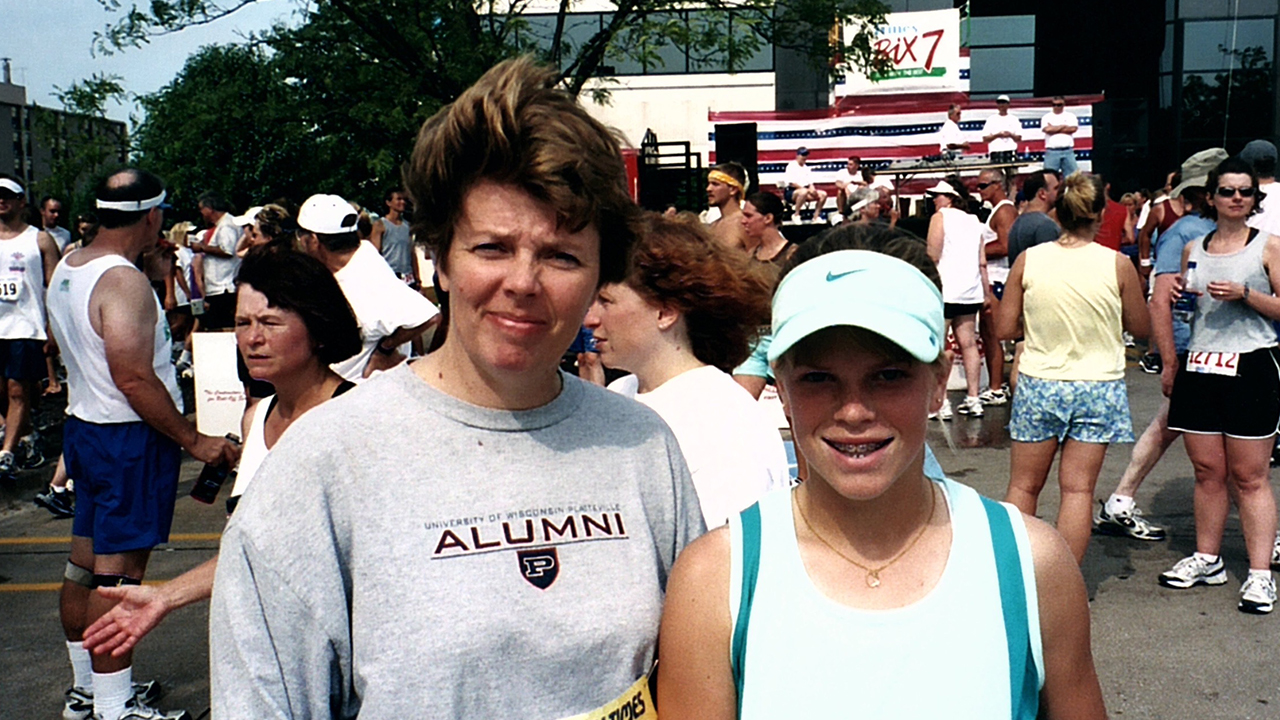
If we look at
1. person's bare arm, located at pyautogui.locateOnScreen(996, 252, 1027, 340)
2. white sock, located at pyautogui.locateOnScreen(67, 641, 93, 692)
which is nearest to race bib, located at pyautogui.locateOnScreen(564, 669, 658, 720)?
white sock, located at pyautogui.locateOnScreen(67, 641, 93, 692)

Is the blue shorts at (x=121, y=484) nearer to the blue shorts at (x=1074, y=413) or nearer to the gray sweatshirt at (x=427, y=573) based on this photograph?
the gray sweatshirt at (x=427, y=573)

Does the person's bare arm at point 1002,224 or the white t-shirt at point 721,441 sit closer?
the white t-shirt at point 721,441

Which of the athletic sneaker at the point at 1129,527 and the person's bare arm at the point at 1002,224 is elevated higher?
the person's bare arm at the point at 1002,224

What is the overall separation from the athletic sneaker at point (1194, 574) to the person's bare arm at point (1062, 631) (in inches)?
179

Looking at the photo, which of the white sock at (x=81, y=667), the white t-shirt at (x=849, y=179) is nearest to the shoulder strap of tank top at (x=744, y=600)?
the white sock at (x=81, y=667)

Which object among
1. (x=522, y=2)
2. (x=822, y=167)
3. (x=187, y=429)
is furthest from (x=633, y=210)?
(x=822, y=167)

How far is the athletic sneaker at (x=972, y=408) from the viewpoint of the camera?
9.99m

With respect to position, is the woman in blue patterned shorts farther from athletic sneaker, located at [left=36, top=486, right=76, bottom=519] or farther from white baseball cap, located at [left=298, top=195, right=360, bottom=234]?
athletic sneaker, located at [left=36, top=486, right=76, bottom=519]

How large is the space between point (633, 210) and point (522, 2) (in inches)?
550

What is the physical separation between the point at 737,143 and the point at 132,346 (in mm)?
19766

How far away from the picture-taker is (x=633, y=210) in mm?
1852

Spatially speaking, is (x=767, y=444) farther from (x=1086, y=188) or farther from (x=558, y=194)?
(x=1086, y=188)

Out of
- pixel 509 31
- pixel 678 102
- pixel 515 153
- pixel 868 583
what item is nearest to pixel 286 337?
pixel 515 153

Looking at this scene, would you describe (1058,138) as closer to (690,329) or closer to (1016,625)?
(690,329)
